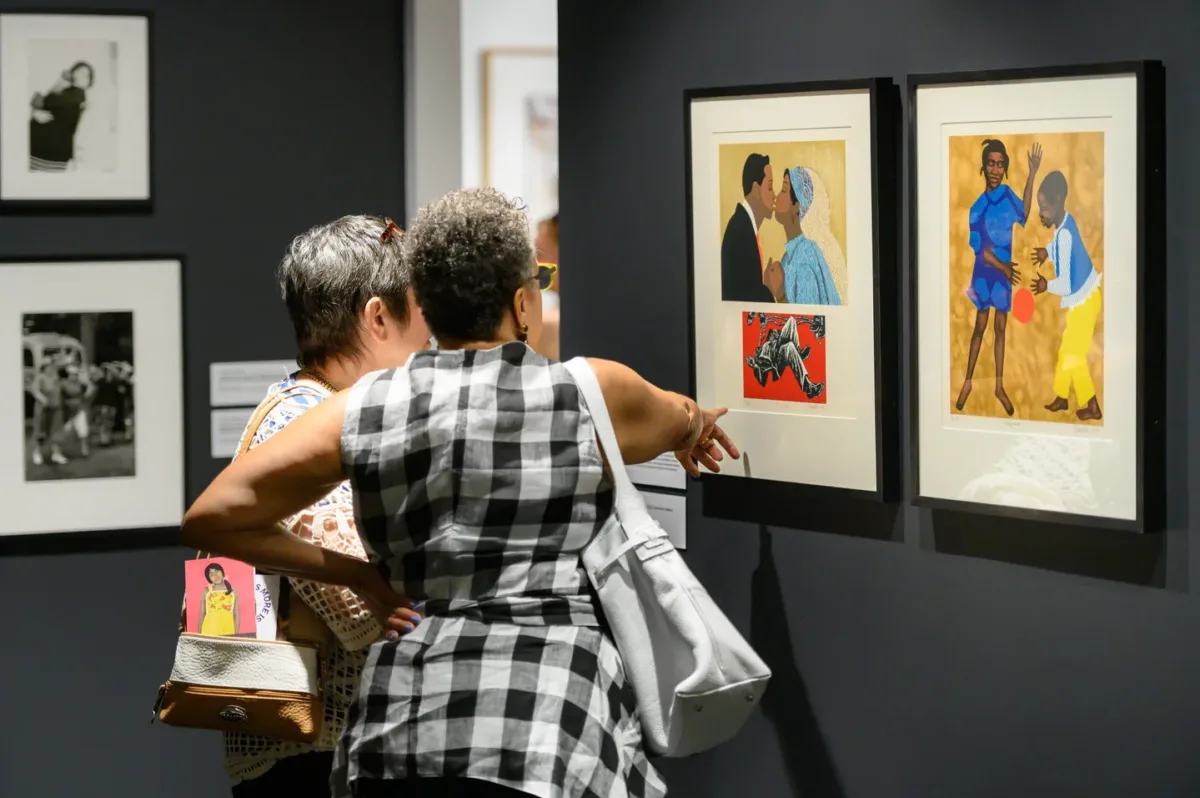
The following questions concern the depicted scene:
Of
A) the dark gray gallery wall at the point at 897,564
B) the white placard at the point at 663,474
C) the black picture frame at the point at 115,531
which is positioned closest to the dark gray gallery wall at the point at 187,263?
the black picture frame at the point at 115,531

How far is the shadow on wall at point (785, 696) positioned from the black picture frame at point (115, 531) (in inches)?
71.1

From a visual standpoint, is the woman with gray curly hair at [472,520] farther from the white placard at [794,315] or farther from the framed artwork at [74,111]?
the framed artwork at [74,111]

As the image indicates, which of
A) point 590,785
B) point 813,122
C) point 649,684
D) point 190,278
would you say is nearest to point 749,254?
point 813,122

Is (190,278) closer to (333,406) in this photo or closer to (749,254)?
(749,254)

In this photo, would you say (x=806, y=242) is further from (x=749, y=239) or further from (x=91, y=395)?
(x=91, y=395)

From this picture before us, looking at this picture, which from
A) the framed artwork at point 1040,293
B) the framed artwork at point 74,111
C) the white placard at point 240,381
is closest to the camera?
the framed artwork at point 1040,293

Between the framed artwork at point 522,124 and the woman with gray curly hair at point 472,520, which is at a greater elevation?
the framed artwork at point 522,124

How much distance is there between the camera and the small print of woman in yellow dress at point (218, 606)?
209cm

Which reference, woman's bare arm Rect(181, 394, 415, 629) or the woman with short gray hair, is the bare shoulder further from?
the woman with short gray hair

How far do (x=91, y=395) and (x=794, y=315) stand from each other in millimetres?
2076

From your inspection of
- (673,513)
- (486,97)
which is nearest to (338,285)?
(673,513)

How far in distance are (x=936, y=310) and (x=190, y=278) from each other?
7.28 feet

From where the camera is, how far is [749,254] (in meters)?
2.44

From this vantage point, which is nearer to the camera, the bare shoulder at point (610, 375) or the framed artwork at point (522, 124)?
the bare shoulder at point (610, 375)
